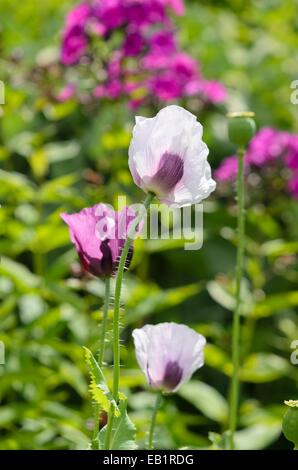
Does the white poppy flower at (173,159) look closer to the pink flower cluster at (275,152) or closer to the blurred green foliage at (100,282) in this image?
the blurred green foliage at (100,282)

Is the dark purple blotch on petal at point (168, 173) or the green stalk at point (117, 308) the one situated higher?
the dark purple blotch on petal at point (168, 173)

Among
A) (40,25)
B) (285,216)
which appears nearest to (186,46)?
(40,25)

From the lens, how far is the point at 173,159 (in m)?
0.82

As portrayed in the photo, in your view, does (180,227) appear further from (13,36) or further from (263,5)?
(263,5)

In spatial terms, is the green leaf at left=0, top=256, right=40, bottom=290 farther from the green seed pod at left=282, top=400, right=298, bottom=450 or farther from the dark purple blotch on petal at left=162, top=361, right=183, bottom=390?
the green seed pod at left=282, top=400, right=298, bottom=450

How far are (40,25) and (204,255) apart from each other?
143 cm

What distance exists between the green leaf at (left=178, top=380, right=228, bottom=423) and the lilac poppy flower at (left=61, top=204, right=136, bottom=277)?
1.26 m

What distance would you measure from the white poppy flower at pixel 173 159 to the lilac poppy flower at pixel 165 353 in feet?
0.66

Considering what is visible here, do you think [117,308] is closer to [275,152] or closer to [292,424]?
[292,424]

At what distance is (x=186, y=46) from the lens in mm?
3619

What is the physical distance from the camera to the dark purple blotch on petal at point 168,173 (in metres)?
0.82

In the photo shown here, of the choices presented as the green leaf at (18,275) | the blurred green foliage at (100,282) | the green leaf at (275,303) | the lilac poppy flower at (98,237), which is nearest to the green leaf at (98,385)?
the lilac poppy flower at (98,237)

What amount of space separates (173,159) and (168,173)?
14 mm

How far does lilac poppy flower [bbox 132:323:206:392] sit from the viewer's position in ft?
3.18
